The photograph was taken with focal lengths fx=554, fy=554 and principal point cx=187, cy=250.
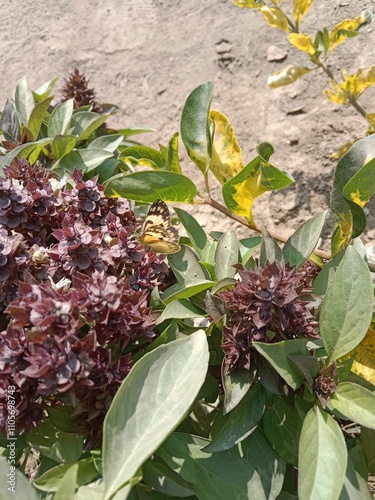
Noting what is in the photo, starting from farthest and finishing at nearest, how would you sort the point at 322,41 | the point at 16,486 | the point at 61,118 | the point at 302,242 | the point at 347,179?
the point at 322,41 → the point at 61,118 → the point at 347,179 → the point at 302,242 → the point at 16,486

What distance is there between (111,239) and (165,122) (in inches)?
71.3

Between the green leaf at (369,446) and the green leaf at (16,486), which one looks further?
the green leaf at (369,446)

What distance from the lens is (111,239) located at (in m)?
1.13

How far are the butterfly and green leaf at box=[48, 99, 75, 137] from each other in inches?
26.1

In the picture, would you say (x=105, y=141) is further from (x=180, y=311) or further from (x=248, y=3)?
(x=180, y=311)

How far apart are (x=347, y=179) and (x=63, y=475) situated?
885mm

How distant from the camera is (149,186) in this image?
4.25ft

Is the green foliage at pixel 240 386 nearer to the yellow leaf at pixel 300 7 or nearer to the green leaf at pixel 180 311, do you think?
the green leaf at pixel 180 311

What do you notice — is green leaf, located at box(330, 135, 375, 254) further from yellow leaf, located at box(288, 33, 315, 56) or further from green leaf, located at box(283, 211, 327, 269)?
yellow leaf, located at box(288, 33, 315, 56)

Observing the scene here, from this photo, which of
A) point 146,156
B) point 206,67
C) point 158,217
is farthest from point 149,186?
point 206,67

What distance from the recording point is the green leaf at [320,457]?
2.94 ft

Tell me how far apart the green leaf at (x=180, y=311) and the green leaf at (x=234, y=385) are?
13 cm

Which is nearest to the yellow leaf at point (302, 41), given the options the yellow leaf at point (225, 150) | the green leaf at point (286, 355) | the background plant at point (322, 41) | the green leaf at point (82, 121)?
the background plant at point (322, 41)

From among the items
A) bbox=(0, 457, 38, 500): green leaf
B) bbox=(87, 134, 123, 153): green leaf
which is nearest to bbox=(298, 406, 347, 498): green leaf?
bbox=(0, 457, 38, 500): green leaf
